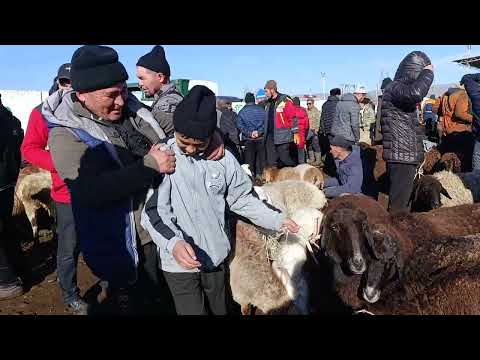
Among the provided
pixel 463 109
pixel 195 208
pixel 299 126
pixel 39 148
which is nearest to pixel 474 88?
pixel 463 109

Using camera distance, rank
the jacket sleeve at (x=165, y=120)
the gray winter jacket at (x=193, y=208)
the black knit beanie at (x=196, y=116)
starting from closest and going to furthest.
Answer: the black knit beanie at (x=196, y=116) < the gray winter jacket at (x=193, y=208) < the jacket sleeve at (x=165, y=120)

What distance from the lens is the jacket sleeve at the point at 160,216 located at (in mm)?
2443

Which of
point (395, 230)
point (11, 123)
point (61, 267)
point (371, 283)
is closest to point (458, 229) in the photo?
point (395, 230)

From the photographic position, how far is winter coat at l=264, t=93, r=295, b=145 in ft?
30.5

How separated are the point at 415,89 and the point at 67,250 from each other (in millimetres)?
4072

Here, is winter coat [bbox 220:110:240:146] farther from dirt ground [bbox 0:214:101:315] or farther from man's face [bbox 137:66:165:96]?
man's face [bbox 137:66:165:96]

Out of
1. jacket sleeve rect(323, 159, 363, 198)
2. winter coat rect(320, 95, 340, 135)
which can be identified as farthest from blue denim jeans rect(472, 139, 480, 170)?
winter coat rect(320, 95, 340, 135)

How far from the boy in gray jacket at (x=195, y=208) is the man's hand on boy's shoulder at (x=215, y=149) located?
0.12 feet

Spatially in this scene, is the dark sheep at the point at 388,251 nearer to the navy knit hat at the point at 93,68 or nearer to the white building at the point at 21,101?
the navy knit hat at the point at 93,68

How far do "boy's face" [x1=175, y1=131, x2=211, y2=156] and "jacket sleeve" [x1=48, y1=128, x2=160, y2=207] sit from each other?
0.76 ft

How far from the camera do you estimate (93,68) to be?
226cm

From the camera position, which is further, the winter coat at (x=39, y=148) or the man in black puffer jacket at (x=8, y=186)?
the man in black puffer jacket at (x=8, y=186)

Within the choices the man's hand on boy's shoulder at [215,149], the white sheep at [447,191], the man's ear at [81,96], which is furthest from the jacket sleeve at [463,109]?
the man's ear at [81,96]

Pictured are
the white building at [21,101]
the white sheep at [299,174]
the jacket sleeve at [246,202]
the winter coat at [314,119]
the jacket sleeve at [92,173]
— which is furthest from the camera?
A: the winter coat at [314,119]
